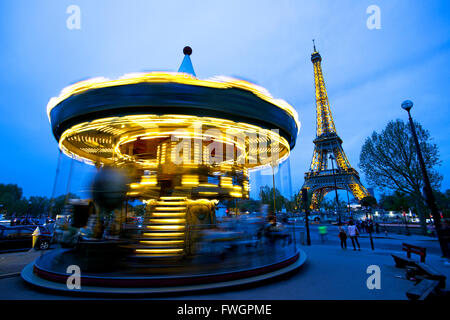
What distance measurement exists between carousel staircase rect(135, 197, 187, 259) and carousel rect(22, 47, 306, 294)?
0.03 meters

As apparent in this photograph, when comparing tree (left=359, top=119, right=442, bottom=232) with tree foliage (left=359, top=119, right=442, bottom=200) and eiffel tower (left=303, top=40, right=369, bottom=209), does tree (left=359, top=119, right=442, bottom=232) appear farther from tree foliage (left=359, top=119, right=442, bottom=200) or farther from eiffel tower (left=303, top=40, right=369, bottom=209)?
eiffel tower (left=303, top=40, right=369, bottom=209)

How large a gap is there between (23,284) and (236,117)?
658 cm

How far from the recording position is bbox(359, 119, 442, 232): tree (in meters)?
17.7

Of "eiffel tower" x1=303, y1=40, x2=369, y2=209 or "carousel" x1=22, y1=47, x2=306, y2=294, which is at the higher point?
"eiffel tower" x1=303, y1=40, x2=369, y2=209

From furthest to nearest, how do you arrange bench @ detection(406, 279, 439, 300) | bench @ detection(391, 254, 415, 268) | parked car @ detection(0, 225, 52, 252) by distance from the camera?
parked car @ detection(0, 225, 52, 252), bench @ detection(391, 254, 415, 268), bench @ detection(406, 279, 439, 300)

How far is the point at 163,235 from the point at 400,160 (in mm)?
19628

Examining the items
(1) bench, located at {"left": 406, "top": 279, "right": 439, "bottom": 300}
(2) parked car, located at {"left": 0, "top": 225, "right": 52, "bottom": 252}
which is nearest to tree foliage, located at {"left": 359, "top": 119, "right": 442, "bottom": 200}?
(1) bench, located at {"left": 406, "top": 279, "right": 439, "bottom": 300}

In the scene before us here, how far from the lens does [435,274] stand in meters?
4.27

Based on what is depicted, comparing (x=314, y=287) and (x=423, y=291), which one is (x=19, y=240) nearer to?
(x=314, y=287)

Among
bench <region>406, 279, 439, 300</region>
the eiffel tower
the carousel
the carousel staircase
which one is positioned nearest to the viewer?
bench <region>406, 279, 439, 300</region>

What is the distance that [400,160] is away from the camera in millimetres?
18156

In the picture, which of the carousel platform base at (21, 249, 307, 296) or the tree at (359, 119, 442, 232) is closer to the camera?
the carousel platform base at (21, 249, 307, 296)

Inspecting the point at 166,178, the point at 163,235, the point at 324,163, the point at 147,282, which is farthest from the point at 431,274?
the point at 324,163
